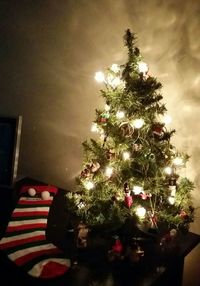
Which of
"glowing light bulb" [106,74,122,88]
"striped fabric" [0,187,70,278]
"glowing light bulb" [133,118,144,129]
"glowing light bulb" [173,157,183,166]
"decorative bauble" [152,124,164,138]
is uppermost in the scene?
"glowing light bulb" [106,74,122,88]

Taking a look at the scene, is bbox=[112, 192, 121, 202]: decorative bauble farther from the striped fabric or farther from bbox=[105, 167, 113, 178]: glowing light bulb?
the striped fabric

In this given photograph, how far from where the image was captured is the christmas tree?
1376 millimetres

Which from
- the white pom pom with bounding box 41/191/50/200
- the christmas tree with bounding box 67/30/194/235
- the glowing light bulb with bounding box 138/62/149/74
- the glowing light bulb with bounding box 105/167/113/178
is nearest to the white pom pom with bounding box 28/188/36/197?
the white pom pom with bounding box 41/191/50/200

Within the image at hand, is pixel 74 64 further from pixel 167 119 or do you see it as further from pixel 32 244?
pixel 32 244

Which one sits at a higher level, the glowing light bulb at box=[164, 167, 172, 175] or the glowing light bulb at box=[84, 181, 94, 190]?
the glowing light bulb at box=[164, 167, 172, 175]

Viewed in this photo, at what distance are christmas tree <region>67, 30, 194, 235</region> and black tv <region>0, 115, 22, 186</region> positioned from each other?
1.27ft

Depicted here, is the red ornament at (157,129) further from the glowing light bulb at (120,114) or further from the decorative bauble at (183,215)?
the decorative bauble at (183,215)

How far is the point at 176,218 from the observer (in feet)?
4.73

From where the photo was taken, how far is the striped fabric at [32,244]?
1191 millimetres

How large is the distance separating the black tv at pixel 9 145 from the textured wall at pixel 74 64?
1.02 ft

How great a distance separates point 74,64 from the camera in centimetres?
181

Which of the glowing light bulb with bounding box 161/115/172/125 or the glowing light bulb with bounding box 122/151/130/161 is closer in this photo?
the glowing light bulb with bounding box 122/151/130/161

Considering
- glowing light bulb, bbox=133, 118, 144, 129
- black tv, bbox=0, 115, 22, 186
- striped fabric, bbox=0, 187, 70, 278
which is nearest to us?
striped fabric, bbox=0, 187, 70, 278

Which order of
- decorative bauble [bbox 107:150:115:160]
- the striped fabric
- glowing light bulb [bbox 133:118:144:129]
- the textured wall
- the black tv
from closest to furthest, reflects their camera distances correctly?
the striped fabric
glowing light bulb [bbox 133:118:144:129]
decorative bauble [bbox 107:150:115:160]
the textured wall
the black tv
